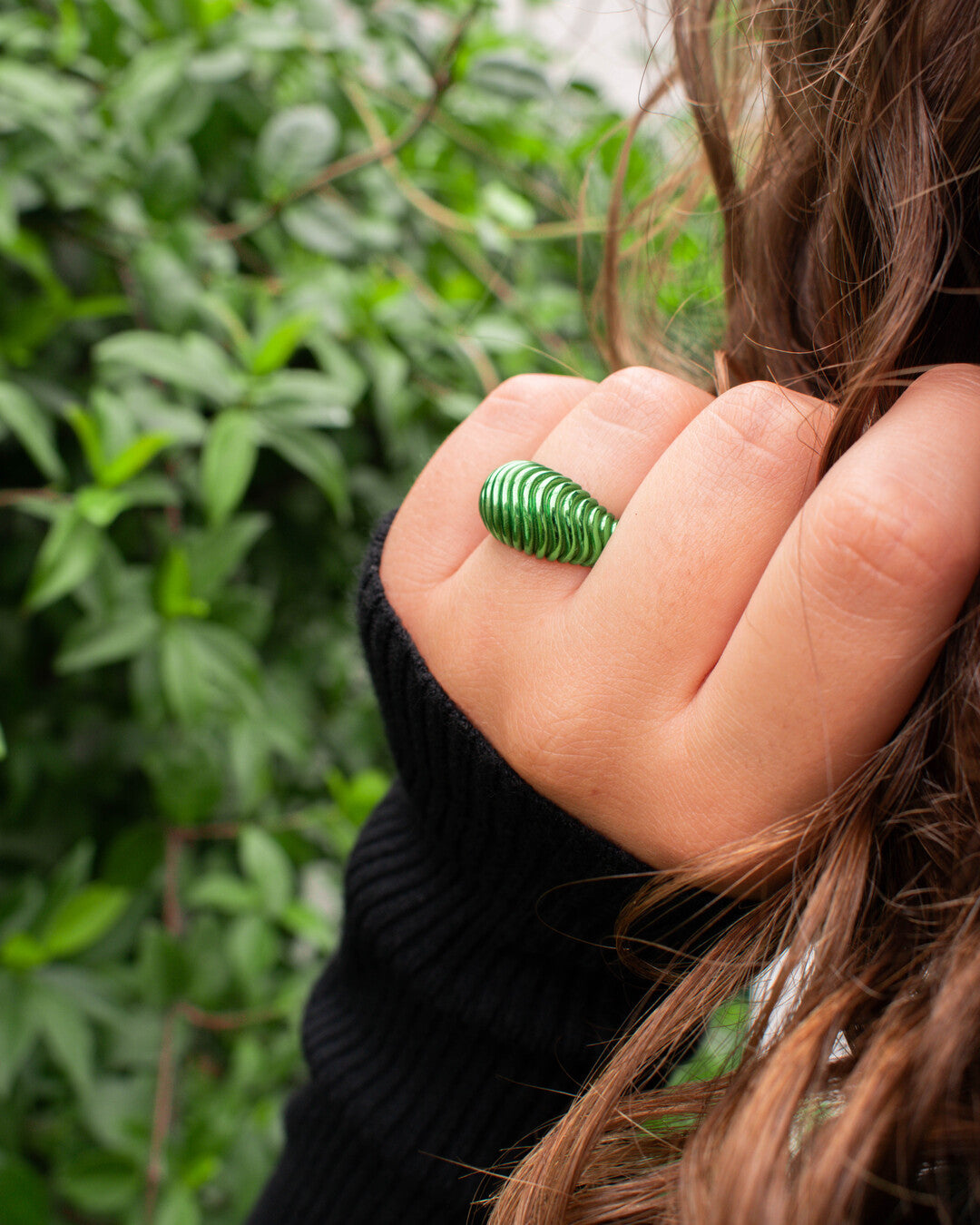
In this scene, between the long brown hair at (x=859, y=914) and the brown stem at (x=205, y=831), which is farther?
the brown stem at (x=205, y=831)

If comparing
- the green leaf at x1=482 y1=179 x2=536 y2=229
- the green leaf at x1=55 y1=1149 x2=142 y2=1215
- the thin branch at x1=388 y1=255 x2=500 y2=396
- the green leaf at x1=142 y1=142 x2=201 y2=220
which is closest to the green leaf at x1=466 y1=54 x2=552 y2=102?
the green leaf at x1=482 y1=179 x2=536 y2=229

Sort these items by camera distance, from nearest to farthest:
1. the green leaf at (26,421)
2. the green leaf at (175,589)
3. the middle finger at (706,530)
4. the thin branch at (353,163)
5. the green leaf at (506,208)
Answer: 1. the middle finger at (706,530)
2. the green leaf at (26,421)
3. the green leaf at (175,589)
4. the thin branch at (353,163)
5. the green leaf at (506,208)

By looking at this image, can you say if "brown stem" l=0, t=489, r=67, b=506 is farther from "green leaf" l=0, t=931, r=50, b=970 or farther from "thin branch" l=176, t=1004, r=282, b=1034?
"thin branch" l=176, t=1004, r=282, b=1034

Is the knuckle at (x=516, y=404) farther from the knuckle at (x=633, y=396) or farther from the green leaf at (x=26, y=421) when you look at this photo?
the green leaf at (x=26, y=421)

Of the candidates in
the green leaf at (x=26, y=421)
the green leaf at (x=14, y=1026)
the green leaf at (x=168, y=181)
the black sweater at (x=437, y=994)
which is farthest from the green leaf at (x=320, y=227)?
the green leaf at (x=14, y=1026)

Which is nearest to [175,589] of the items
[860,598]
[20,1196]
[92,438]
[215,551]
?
[215,551]

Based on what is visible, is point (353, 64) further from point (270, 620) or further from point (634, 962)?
point (634, 962)
